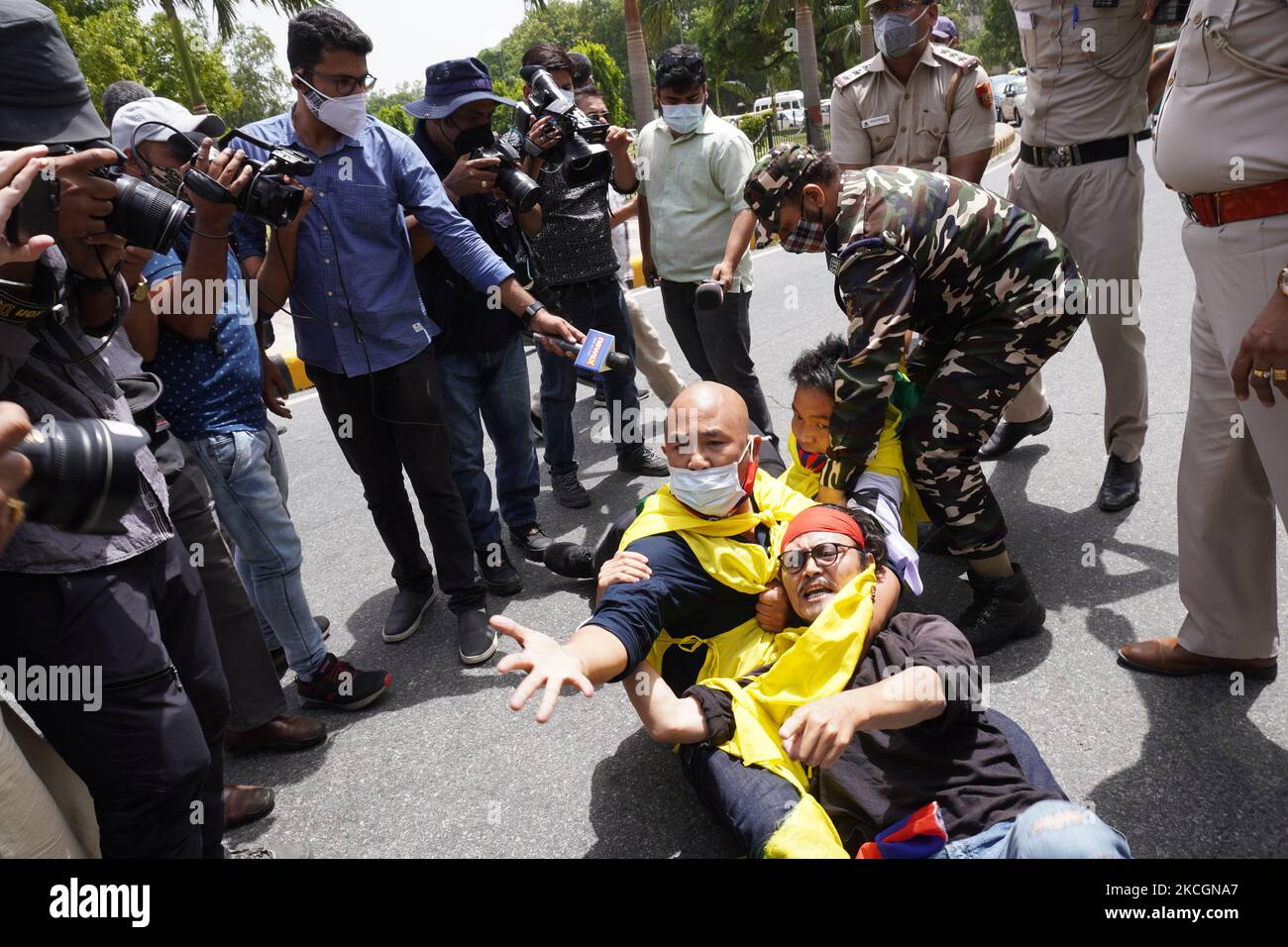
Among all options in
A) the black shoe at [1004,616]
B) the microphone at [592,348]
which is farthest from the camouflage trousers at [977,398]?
the microphone at [592,348]

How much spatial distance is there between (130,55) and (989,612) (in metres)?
19.1

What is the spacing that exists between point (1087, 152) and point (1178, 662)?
2.10 metres

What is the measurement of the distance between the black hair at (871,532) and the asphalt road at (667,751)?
65 centimetres

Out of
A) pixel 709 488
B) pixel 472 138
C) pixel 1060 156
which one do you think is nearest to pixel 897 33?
pixel 1060 156

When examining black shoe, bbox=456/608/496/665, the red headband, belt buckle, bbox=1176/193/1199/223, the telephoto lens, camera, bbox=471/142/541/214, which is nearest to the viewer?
the telephoto lens

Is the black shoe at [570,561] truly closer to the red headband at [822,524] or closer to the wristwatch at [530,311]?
the wristwatch at [530,311]

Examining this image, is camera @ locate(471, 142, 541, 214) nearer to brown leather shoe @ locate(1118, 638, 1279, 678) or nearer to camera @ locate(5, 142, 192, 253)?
camera @ locate(5, 142, 192, 253)

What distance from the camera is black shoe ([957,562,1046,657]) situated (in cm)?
295

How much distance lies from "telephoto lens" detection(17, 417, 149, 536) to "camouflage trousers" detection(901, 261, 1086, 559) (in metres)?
2.36

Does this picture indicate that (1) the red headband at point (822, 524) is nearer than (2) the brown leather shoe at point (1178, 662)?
Yes

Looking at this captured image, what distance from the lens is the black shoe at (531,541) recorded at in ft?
13.3

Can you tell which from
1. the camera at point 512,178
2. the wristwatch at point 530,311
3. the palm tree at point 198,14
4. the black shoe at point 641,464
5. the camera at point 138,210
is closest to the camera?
the camera at point 138,210

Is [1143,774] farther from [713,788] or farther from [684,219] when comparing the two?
[684,219]

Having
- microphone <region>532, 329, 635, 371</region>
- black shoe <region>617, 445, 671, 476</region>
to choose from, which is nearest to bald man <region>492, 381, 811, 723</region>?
microphone <region>532, 329, 635, 371</region>
